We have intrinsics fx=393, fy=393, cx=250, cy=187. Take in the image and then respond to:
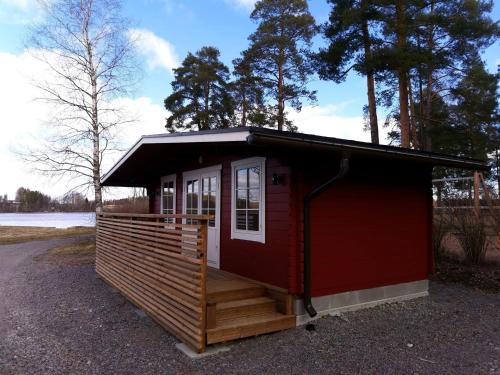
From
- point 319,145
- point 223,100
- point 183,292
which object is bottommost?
point 183,292

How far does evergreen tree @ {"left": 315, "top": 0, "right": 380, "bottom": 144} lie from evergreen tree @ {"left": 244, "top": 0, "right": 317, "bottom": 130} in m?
3.25

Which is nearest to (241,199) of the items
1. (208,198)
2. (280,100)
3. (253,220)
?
(253,220)

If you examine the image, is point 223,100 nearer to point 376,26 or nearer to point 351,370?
point 376,26

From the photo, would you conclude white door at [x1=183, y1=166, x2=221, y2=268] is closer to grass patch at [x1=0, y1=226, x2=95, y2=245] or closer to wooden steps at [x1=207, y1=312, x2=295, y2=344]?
wooden steps at [x1=207, y1=312, x2=295, y2=344]

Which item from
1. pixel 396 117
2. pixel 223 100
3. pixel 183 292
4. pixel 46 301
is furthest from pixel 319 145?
pixel 223 100

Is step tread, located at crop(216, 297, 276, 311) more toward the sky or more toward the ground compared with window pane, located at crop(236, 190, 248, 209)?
more toward the ground

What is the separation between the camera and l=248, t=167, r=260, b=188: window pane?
5285 mm

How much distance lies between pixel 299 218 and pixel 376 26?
27.7ft

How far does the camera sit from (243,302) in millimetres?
4555

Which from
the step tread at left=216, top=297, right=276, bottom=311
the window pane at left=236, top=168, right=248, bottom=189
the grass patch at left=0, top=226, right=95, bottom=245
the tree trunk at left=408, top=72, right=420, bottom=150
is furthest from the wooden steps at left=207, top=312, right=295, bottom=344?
the grass patch at left=0, top=226, right=95, bottom=245

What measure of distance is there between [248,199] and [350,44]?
311 inches

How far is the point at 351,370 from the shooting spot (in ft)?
11.3

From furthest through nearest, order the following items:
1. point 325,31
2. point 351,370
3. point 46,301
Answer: point 325,31
point 46,301
point 351,370

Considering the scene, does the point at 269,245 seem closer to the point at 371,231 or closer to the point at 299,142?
the point at 371,231
